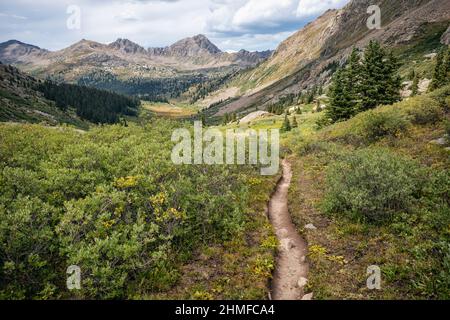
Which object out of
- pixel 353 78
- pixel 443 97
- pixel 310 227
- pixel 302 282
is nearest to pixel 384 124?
pixel 443 97

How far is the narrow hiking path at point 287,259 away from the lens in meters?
14.2

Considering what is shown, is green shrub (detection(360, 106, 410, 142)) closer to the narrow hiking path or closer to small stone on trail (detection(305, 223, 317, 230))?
the narrow hiking path

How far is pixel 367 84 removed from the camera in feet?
157

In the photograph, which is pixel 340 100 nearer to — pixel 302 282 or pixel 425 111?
pixel 425 111

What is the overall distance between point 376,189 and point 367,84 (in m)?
34.4

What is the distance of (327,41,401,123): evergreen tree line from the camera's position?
46625mm

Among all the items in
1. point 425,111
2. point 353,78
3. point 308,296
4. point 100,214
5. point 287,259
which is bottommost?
point 308,296

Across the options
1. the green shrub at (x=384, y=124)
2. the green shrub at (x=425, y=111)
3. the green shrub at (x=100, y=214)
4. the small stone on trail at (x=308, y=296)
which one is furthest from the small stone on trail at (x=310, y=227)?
the green shrub at (x=425, y=111)

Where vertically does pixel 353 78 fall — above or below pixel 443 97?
above

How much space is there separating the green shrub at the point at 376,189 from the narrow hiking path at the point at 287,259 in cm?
315

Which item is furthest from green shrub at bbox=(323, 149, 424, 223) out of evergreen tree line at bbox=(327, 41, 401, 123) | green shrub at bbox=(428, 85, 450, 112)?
evergreen tree line at bbox=(327, 41, 401, 123)

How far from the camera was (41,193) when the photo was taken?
1498 centimetres

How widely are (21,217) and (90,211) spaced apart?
262 centimetres

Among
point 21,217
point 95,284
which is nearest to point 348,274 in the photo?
point 95,284
